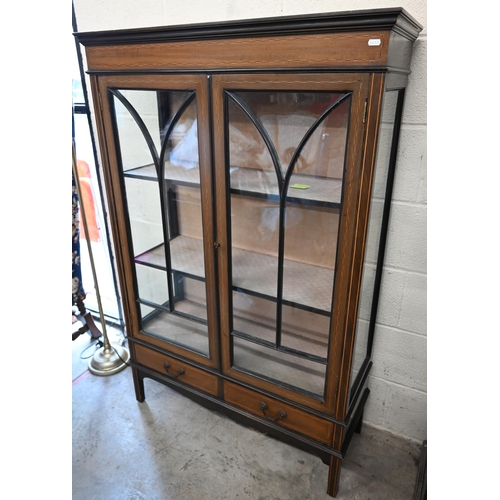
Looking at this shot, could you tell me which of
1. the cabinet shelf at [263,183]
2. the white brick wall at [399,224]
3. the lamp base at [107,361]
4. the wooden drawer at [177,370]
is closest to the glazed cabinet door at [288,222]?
the cabinet shelf at [263,183]

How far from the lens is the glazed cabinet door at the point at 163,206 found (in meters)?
1.24

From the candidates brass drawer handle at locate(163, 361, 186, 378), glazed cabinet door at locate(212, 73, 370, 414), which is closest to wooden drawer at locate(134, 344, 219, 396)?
brass drawer handle at locate(163, 361, 186, 378)

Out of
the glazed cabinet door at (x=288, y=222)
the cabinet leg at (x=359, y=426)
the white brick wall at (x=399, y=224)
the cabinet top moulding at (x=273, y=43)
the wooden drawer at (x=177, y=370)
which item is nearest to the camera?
the cabinet top moulding at (x=273, y=43)

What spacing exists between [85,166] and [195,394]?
1380mm

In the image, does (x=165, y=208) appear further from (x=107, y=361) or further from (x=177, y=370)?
(x=107, y=361)

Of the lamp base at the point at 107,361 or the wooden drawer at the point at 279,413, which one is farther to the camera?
the lamp base at the point at 107,361

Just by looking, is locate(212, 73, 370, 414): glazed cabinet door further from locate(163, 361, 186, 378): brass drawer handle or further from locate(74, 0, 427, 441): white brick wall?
locate(74, 0, 427, 441): white brick wall

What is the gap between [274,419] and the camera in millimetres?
1446

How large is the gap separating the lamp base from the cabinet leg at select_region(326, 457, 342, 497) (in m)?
1.24

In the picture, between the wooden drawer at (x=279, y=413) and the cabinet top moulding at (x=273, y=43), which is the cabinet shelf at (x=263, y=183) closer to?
the cabinet top moulding at (x=273, y=43)

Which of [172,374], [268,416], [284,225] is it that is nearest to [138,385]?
[172,374]

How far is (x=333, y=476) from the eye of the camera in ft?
4.69

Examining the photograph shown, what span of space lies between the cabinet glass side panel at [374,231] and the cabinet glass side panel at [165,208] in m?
0.56

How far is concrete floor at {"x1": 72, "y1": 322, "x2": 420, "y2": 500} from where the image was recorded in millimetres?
1498
